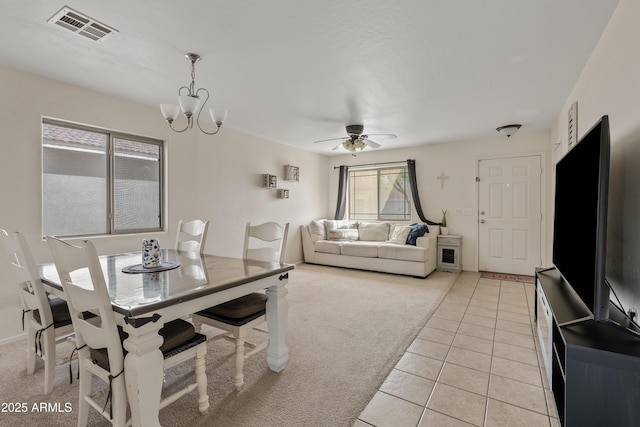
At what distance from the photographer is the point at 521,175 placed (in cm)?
487

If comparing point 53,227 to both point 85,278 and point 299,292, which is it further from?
point 299,292

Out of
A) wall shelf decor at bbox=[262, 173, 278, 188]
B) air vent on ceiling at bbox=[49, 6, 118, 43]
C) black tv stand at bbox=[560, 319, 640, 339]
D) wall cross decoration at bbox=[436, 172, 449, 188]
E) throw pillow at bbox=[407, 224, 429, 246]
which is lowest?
black tv stand at bbox=[560, 319, 640, 339]

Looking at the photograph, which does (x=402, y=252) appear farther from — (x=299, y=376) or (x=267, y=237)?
(x=299, y=376)

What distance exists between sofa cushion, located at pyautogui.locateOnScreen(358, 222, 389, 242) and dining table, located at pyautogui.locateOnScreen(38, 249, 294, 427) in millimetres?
3917

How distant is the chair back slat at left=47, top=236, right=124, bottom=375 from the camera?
1.24 m

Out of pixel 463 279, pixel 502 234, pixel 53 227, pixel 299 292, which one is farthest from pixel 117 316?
pixel 502 234

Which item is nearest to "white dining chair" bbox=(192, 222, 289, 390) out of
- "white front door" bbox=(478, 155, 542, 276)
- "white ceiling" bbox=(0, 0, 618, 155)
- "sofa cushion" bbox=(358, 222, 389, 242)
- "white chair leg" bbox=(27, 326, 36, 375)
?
"white chair leg" bbox=(27, 326, 36, 375)

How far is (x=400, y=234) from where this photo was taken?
5.33 metres

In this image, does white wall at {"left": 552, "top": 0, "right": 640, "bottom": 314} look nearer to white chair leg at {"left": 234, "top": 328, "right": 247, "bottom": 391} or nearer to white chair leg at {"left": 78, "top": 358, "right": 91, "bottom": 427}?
white chair leg at {"left": 234, "top": 328, "right": 247, "bottom": 391}

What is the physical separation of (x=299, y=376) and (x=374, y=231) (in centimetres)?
408

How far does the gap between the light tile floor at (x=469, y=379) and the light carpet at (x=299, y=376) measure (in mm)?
140

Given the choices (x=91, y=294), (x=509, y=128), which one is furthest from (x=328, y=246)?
(x=91, y=294)

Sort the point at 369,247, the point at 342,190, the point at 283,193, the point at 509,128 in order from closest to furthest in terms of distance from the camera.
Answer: the point at 509,128 → the point at 369,247 → the point at 283,193 → the point at 342,190

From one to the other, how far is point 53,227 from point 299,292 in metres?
2.74
